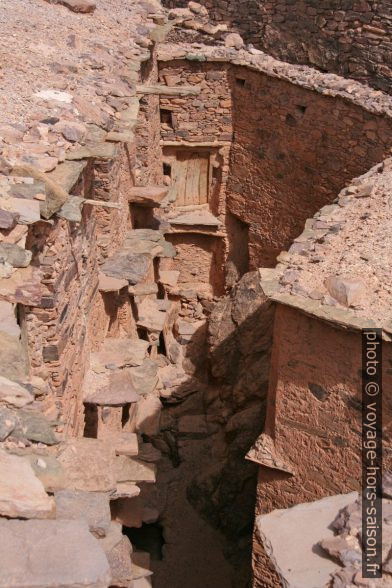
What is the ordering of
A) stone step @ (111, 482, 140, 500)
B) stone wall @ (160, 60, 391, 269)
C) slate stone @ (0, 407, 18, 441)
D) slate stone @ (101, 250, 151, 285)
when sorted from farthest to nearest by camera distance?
stone wall @ (160, 60, 391, 269) < slate stone @ (101, 250, 151, 285) < stone step @ (111, 482, 140, 500) < slate stone @ (0, 407, 18, 441)

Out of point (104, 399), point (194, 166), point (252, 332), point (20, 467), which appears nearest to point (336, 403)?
point (104, 399)

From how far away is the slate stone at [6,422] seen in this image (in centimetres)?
471

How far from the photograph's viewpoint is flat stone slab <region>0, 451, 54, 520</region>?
4.06 m

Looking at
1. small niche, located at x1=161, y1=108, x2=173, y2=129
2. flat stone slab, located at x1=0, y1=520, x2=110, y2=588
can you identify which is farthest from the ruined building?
small niche, located at x1=161, y1=108, x2=173, y2=129

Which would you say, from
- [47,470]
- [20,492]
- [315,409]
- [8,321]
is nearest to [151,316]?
[315,409]

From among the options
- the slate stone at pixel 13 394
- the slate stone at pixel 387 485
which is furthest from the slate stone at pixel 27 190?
the slate stone at pixel 387 485

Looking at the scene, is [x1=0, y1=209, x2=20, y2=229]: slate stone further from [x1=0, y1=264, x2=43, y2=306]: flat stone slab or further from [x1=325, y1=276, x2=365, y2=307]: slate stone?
[x1=325, y1=276, x2=365, y2=307]: slate stone

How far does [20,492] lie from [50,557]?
0.49 metres

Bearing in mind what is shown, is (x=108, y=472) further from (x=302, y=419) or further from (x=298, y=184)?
(x=298, y=184)

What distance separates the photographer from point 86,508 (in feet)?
17.5

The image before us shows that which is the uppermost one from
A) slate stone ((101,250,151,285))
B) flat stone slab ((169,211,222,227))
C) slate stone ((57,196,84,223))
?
flat stone slab ((169,211,222,227))

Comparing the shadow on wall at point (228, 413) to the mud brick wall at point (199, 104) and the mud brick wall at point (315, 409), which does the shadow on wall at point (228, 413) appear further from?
the mud brick wall at point (199, 104)

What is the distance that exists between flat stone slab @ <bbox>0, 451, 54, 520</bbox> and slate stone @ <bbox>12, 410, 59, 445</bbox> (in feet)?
1.32

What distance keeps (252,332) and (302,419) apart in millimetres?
4558
